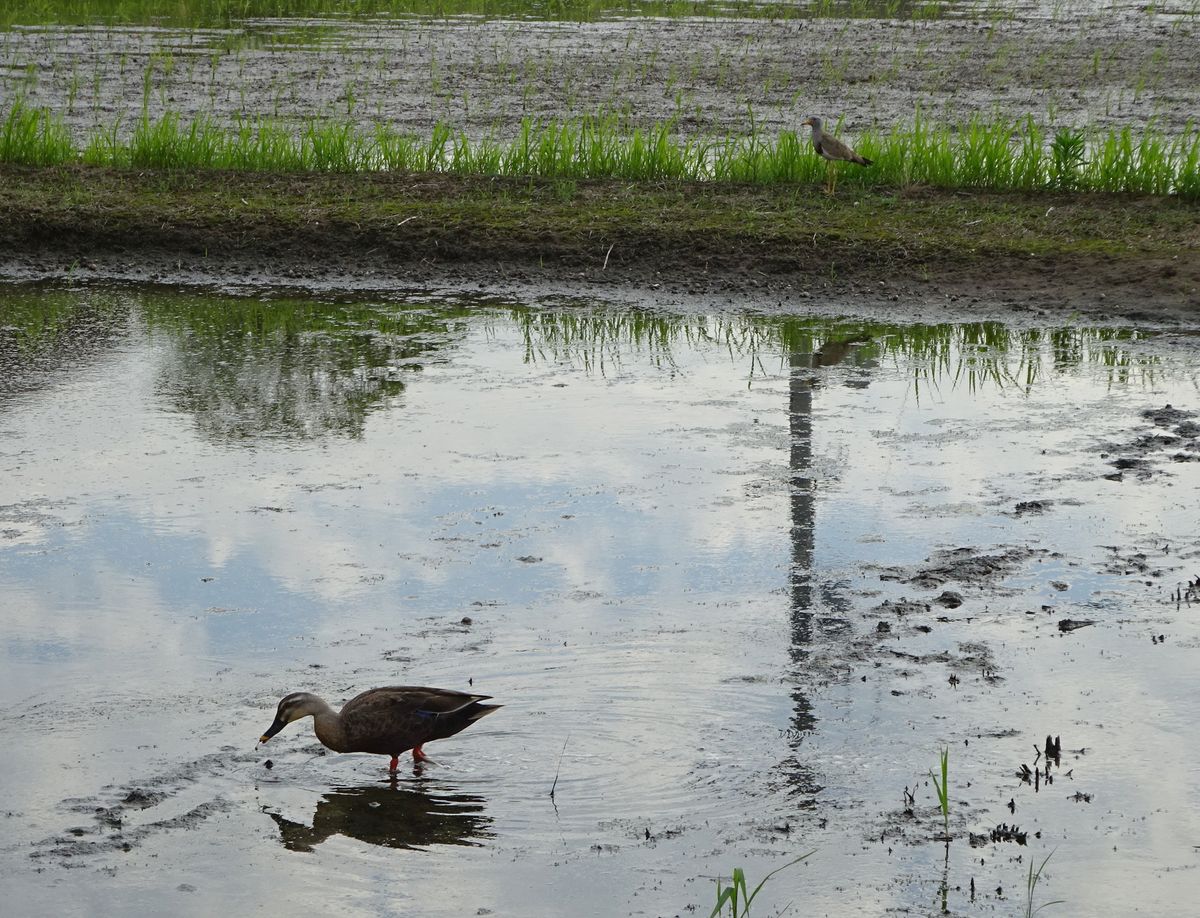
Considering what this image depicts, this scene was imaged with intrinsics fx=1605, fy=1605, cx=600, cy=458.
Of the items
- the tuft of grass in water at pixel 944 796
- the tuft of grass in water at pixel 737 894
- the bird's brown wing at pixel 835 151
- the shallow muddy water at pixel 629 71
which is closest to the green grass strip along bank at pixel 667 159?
the bird's brown wing at pixel 835 151

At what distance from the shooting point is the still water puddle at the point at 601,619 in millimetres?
4492

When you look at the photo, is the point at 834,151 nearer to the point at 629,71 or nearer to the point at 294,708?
the point at 629,71

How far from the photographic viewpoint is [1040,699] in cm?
536

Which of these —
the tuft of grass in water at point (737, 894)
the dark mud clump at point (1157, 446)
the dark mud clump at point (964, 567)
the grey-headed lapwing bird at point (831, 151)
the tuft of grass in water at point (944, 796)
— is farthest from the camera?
the grey-headed lapwing bird at point (831, 151)

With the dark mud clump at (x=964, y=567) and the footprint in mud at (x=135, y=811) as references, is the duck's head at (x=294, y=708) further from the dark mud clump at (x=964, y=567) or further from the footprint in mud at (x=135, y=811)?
the dark mud clump at (x=964, y=567)

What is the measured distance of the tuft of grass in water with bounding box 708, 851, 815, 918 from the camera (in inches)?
149

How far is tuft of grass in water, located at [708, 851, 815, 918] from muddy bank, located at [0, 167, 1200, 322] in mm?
6992

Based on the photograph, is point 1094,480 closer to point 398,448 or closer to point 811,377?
point 811,377

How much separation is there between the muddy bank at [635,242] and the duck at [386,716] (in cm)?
641

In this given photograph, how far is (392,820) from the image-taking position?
15.8ft

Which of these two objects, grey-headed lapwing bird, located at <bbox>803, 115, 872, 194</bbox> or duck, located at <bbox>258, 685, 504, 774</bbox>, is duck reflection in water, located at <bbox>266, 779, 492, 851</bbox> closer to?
duck, located at <bbox>258, 685, 504, 774</bbox>

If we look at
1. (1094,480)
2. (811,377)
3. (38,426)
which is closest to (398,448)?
(38,426)

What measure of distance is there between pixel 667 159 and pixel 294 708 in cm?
928

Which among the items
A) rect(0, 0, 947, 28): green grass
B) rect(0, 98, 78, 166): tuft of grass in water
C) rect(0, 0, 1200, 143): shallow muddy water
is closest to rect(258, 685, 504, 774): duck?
rect(0, 98, 78, 166): tuft of grass in water
